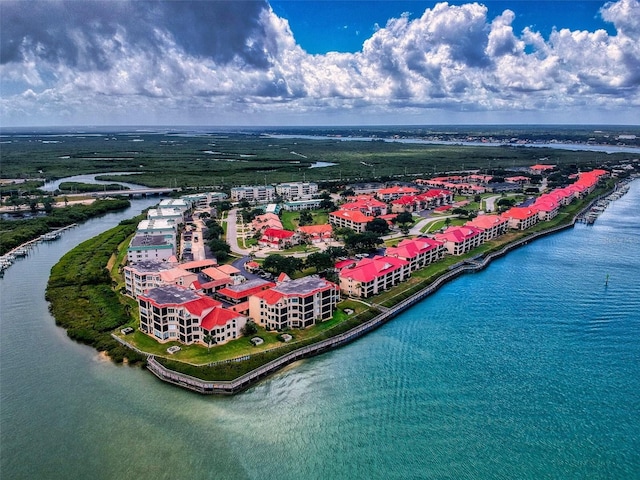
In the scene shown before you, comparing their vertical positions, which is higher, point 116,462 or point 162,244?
A: point 162,244

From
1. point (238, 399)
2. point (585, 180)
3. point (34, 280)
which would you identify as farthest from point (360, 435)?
point (585, 180)

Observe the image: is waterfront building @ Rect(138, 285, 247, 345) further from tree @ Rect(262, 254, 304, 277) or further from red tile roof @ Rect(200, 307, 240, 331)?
tree @ Rect(262, 254, 304, 277)

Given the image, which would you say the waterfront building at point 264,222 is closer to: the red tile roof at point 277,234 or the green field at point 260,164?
the red tile roof at point 277,234

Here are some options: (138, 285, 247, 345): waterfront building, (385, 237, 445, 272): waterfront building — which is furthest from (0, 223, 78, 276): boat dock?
(385, 237, 445, 272): waterfront building

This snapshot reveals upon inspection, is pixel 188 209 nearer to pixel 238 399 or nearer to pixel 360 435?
pixel 238 399

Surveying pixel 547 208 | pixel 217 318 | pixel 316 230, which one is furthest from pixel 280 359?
pixel 547 208

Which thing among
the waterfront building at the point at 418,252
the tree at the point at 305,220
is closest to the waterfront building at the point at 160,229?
the tree at the point at 305,220
